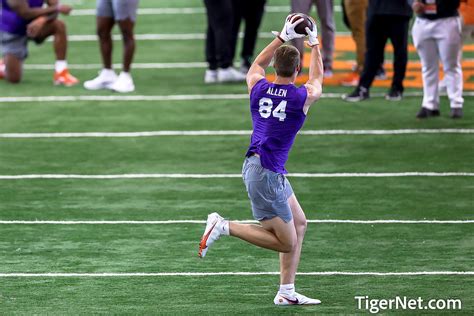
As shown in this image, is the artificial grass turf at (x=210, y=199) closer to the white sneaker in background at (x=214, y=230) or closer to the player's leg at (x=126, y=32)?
the white sneaker in background at (x=214, y=230)

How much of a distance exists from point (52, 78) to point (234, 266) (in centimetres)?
830

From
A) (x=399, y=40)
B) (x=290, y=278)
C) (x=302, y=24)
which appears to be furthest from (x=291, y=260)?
(x=399, y=40)

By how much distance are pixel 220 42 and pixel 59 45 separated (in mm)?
2095

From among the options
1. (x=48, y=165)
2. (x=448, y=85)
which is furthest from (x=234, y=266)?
(x=448, y=85)

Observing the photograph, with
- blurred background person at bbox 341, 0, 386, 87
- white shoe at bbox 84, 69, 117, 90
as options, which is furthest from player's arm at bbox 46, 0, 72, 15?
blurred background person at bbox 341, 0, 386, 87

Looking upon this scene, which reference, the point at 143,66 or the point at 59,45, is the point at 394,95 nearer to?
the point at 143,66

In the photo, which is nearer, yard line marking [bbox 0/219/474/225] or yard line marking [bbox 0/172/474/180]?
yard line marking [bbox 0/219/474/225]

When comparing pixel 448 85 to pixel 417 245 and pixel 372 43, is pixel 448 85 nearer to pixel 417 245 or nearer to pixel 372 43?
pixel 372 43

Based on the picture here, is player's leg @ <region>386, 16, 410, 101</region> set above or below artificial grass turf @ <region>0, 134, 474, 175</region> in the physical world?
above

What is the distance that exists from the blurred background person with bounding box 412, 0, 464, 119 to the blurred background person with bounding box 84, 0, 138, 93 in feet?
12.0

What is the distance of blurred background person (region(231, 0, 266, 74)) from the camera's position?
1591cm

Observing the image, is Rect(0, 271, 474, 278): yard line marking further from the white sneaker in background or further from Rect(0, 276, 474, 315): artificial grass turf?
the white sneaker in background

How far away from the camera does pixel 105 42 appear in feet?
49.9

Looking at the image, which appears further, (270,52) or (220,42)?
(220,42)
